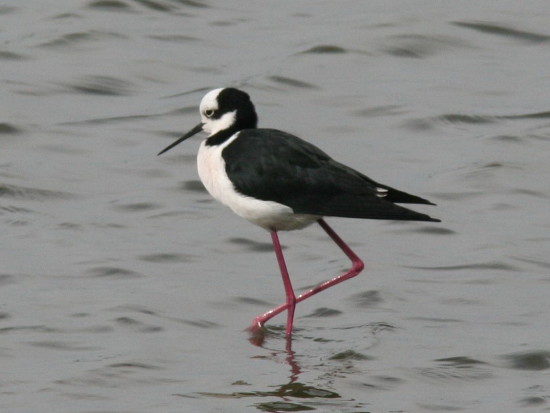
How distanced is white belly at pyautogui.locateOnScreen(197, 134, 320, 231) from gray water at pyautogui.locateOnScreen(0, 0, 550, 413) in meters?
0.70

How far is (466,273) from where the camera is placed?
32.5 feet

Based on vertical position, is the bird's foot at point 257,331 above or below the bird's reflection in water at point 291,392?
below

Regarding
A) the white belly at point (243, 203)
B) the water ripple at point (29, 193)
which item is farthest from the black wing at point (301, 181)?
the water ripple at point (29, 193)

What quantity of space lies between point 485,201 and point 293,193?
11.6ft

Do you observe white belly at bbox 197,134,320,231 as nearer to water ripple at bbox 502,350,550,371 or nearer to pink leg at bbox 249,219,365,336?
pink leg at bbox 249,219,365,336

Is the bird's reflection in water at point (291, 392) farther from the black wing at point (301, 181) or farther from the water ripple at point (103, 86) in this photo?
the water ripple at point (103, 86)

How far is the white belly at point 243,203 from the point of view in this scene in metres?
8.47

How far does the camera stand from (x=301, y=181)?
8.40m

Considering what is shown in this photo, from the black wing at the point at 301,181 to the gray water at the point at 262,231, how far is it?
0.83 metres

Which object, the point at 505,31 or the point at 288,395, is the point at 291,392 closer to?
the point at 288,395

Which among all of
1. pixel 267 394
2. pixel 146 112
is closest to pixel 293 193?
pixel 267 394

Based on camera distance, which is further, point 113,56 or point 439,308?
point 113,56

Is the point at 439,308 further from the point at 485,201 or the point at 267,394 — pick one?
the point at 485,201

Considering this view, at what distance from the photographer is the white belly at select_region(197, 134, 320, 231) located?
27.8 ft
